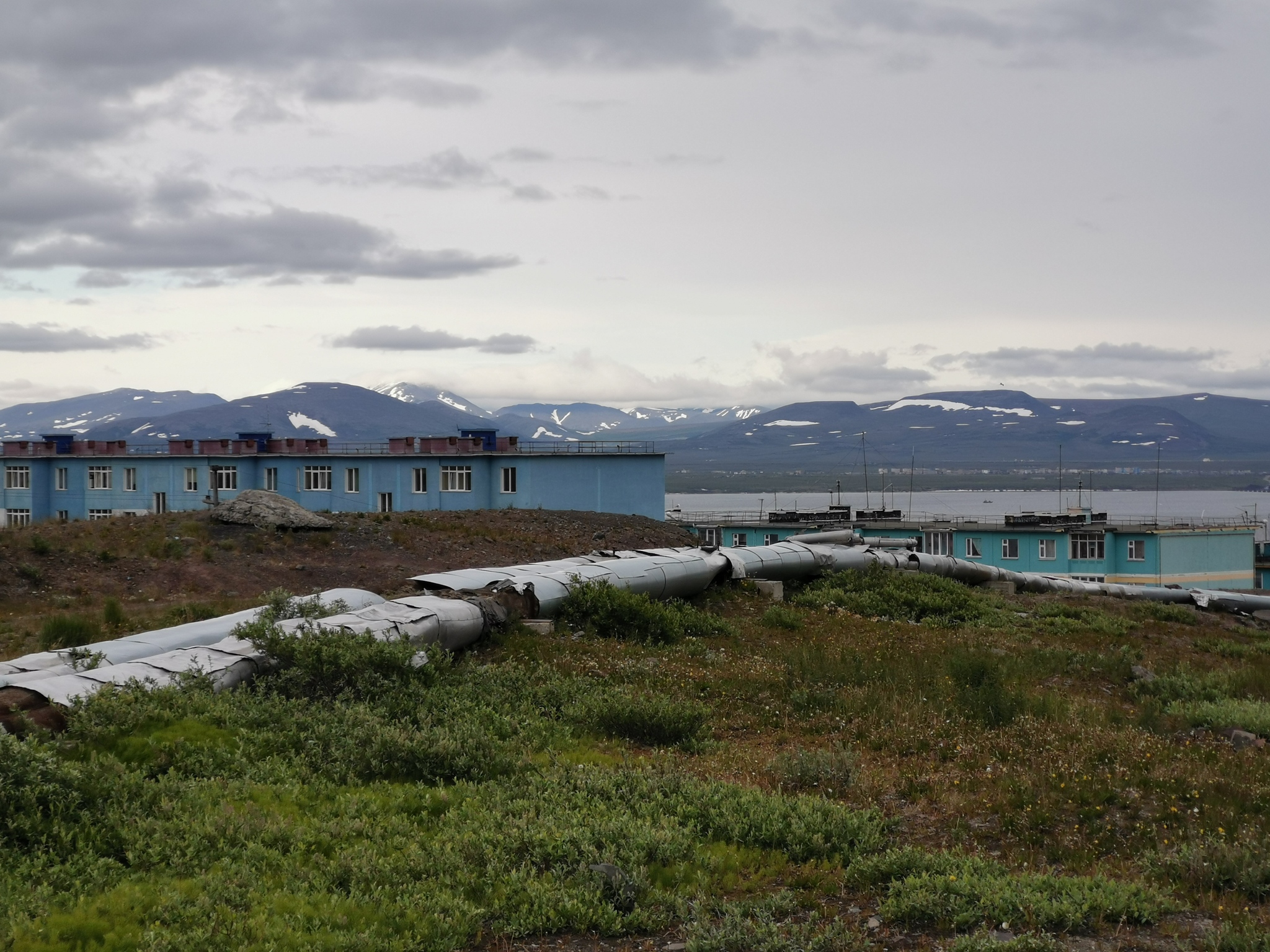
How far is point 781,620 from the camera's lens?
824 inches

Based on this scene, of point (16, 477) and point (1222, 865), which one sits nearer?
point (1222, 865)

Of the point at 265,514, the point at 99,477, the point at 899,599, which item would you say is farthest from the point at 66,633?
the point at 99,477

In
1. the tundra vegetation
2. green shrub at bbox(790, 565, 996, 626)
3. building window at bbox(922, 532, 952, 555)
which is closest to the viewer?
the tundra vegetation

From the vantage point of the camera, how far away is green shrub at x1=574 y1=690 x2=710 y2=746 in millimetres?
12117

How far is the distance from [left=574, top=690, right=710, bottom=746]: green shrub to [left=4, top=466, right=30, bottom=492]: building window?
3518 inches

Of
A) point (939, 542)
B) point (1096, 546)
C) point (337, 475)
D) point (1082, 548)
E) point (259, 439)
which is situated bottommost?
point (1082, 548)

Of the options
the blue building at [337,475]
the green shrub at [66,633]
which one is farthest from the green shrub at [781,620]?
the blue building at [337,475]

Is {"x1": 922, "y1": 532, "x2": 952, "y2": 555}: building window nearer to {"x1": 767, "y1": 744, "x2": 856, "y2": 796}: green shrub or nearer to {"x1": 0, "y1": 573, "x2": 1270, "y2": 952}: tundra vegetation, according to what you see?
{"x1": 0, "y1": 573, "x2": 1270, "y2": 952}: tundra vegetation

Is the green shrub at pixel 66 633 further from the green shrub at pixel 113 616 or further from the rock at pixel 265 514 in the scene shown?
the rock at pixel 265 514

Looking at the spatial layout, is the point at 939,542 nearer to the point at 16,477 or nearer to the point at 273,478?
the point at 273,478

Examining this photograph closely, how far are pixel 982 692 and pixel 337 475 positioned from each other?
6882 cm

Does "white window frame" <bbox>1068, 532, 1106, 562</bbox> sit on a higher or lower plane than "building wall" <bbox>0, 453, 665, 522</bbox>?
lower

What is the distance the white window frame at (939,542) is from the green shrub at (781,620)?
247 feet

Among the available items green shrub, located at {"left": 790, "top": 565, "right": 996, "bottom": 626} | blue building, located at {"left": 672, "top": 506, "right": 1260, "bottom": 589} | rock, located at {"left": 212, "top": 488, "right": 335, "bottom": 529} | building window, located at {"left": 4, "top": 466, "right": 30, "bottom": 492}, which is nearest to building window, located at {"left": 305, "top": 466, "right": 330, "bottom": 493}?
building window, located at {"left": 4, "top": 466, "right": 30, "bottom": 492}
